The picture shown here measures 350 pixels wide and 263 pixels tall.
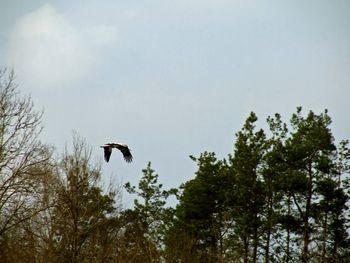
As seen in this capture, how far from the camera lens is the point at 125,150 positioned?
73.6ft

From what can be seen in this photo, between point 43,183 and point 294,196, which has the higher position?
point 294,196

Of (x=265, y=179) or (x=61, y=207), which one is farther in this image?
(x=265, y=179)

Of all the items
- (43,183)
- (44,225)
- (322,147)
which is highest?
(322,147)

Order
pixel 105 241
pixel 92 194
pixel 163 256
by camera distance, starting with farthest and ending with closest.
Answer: pixel 163 256
pixel 105 241
pixel 92 194

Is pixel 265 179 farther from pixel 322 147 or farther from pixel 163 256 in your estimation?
pixel 163 256

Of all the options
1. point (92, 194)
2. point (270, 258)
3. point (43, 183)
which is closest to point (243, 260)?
point (270, 258)

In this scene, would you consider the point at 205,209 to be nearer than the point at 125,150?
No

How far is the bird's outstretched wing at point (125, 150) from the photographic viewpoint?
73.2 feet

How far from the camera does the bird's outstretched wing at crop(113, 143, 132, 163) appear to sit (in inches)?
879

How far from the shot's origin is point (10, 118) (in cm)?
2200

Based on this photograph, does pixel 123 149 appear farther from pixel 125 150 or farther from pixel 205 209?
pixel 205 209

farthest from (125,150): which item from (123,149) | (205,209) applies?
(205,209)

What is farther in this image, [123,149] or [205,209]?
[205,209]

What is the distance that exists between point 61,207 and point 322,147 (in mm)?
16993
